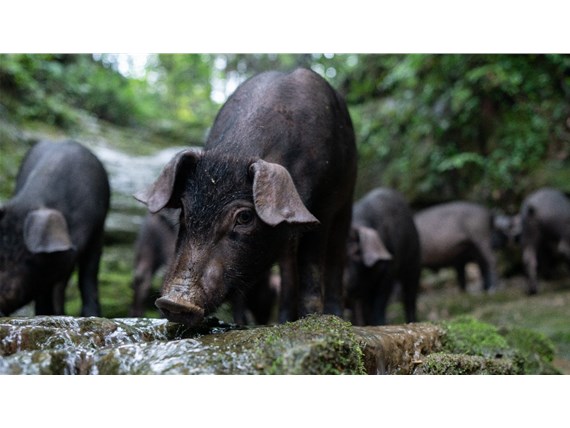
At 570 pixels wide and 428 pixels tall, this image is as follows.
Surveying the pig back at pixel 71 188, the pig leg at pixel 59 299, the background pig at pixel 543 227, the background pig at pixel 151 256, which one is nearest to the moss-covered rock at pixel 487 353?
the pig back at pixel 71 188

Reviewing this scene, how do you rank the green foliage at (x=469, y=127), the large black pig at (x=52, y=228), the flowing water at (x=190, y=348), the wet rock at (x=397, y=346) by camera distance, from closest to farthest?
1. the flowing water at (x=190, y=348)
2. the wet rock at (x=397, y=346)
3. the large black pig at (x=52, y=228)
4. the green foliage at (x=469, y=127)

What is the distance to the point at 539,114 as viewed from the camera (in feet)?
43.3

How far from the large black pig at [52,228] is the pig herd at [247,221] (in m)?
0.01

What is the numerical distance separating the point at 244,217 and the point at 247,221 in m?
0.03

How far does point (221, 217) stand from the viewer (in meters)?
4.31

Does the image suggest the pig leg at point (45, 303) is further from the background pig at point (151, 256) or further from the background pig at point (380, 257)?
the background pig at point (151, 256)

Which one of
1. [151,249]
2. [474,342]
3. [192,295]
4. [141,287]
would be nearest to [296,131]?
[192,295]

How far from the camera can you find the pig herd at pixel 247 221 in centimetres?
425

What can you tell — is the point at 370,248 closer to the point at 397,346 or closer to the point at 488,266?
the point at 397,346

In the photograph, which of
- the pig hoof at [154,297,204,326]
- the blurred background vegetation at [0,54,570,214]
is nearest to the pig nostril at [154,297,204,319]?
the pig hoof at [154,297,204,326]

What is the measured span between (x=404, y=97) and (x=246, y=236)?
A: 1228 centimetres

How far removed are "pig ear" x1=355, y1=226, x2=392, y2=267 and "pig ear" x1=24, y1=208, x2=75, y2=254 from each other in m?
3.56

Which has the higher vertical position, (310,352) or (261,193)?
(261,193)
